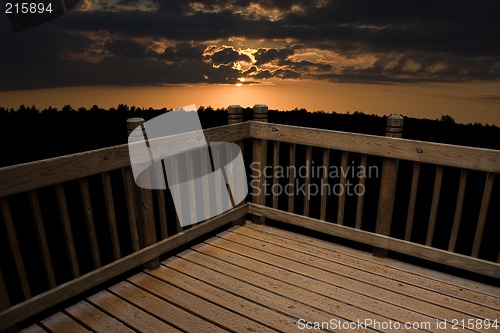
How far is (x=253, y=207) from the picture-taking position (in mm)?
3867

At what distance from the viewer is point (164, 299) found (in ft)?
8.49

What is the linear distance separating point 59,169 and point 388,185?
242 centimetres

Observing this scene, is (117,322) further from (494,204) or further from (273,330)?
(494,204)

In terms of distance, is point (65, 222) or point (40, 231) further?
point (65, 222)

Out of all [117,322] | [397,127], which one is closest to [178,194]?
[117,322]

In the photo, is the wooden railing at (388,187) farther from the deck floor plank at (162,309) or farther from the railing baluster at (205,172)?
the deck floor plank at (162,309)

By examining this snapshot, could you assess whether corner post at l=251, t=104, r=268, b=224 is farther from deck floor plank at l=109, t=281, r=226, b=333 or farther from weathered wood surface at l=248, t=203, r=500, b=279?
deck floor plank at l=109, t=281, r=226, b=333

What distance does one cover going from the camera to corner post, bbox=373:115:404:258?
2957 millimetres

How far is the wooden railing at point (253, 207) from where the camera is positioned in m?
2.28

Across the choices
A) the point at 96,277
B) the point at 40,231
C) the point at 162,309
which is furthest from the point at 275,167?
the point at 40,231

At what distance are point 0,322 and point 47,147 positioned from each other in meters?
3.44

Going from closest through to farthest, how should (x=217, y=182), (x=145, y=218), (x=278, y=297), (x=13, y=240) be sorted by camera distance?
(x=13, y=240) < (x=278, y=297) < (x=145, y=218) < (x=217, y=182)

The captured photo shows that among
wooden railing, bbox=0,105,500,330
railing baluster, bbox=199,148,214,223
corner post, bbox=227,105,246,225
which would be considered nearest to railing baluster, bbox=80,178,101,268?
wooden railing, bbox=0,105,500,330

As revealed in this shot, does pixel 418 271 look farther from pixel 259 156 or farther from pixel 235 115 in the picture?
pixel 235 115
